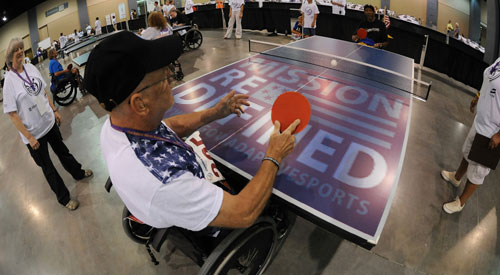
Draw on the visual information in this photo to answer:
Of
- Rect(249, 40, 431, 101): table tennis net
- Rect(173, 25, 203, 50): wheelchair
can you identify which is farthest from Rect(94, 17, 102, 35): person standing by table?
Rect(249, 40, 431, 101): table tennis net

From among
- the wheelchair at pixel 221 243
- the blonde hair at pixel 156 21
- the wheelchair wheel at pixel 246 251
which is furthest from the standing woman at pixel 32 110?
the blonde hair at pixel 156 21

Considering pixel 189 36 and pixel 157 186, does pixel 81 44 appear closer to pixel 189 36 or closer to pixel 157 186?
pixel 189 36

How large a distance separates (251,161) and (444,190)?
264cm

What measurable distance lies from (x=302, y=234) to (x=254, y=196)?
156cm

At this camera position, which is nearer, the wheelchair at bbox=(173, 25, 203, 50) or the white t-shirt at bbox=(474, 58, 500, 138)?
the white t-shirt at bbox=(474, 58, 500, 138)

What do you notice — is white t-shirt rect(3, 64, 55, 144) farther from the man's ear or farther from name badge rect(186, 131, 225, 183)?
the man's ear

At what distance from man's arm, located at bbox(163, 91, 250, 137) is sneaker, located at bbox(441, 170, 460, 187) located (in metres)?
2.83

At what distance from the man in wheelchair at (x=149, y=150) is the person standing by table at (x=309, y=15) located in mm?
7373

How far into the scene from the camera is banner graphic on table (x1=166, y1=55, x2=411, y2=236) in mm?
1738

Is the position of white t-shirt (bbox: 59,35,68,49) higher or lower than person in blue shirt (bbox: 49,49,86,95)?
higher

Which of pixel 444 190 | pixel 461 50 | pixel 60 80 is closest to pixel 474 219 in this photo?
pixel 444 190

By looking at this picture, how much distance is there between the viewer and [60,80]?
498cm

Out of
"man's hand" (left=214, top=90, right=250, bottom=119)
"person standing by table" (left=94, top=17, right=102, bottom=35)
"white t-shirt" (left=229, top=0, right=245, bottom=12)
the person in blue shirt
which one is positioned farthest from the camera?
"white t-shirt" (left=229, top=0, right=245, bottom=12)

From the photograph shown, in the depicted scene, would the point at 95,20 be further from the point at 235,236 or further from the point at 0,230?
the point at 235,236
